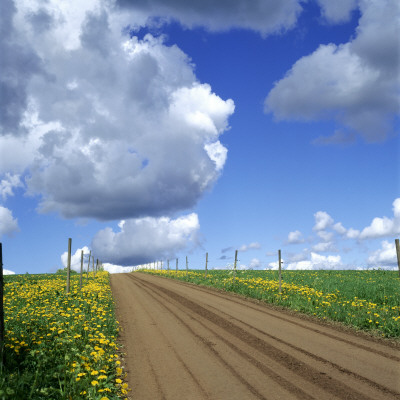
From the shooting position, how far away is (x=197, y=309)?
16.5 meters

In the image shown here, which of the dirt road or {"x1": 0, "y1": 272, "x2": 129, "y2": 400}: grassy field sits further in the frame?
the dirt road

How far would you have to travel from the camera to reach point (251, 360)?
852cm

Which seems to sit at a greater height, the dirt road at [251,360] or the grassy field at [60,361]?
the grassy field at [60,361]

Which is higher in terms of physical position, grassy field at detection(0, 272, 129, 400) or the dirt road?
grassy field at detection(0, 272, 129, 400)

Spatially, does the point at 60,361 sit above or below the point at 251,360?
above

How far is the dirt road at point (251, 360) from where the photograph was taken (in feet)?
22.1

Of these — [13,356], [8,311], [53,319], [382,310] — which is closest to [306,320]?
[382,310]

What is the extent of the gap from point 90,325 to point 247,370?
5.62m

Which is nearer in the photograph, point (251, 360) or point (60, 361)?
point (60, 361)

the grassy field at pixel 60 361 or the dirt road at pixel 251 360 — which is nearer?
the grassy field at pixel 60 361

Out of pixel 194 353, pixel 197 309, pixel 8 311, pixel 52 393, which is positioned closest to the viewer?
pixel 52 393

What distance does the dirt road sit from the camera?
674 centimetres

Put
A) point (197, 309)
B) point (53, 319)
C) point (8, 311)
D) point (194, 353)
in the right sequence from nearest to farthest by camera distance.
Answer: point (194, 353) → point (53, 319) → point (8, 311) → point (197, 309)

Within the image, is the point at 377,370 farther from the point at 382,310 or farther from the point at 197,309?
the point at 197,309
